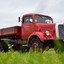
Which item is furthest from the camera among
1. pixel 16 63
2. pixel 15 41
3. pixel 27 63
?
pixel 15 41

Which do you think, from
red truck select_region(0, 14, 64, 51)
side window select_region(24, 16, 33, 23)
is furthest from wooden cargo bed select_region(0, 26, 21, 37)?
side window select_region(24, 16, 33, 23)

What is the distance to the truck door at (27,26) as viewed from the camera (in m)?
12.4

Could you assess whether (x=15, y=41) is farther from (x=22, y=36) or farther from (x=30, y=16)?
(x=30, y=16)

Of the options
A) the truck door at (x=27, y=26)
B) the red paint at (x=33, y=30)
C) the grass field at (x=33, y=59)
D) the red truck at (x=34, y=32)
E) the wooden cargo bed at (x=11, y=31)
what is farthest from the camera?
the wooden cargo bed at (x=11, y=31)

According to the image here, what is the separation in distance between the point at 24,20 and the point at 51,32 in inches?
70.1

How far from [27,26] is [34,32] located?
2.18 ft

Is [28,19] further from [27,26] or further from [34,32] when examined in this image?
[34,32]

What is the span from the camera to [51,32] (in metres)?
11.6

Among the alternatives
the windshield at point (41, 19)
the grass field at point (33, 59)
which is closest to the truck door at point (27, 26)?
the windshield at point (41, 19)

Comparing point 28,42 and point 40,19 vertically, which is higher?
point 40,19

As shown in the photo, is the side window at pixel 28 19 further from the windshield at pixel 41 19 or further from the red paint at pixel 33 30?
the windshield at pixel 41 19

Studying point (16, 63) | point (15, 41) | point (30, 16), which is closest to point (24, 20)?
point (30, 16)

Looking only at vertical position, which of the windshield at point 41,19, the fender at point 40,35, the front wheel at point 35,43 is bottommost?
the front wheel at point 35,43

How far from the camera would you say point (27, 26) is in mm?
12484
